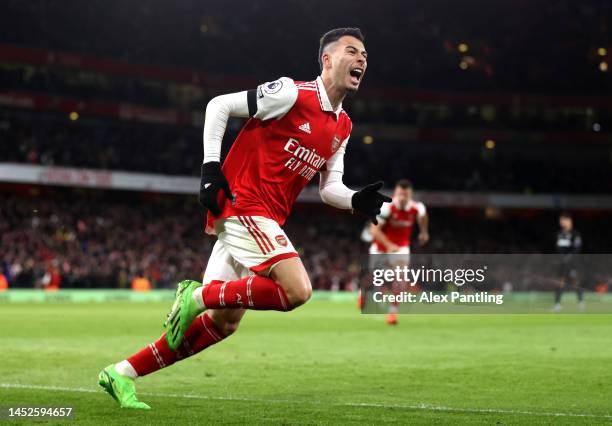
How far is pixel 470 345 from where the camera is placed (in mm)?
12625

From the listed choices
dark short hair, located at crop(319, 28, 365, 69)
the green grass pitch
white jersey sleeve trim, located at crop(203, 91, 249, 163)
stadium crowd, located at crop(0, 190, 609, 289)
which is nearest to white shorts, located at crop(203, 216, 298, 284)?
white jersey sleeve trim, located at crop(203, 91, 249, 163)

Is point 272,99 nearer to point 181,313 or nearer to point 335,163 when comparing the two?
point 335,163

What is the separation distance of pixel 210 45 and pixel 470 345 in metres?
39.7

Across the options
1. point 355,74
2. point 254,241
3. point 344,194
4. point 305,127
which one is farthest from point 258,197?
point 355,74

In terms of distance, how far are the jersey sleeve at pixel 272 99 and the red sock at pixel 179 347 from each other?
5.03 feet

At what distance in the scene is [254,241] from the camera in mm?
6051

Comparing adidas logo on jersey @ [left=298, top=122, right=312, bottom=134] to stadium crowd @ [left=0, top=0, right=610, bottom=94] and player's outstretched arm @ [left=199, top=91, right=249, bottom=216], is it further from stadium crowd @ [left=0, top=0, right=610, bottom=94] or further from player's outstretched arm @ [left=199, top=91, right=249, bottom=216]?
stadium crowd @ [left=0, top=0, right=610, bottom=94]

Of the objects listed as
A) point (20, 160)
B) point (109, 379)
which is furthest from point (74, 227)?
point (109, 379)

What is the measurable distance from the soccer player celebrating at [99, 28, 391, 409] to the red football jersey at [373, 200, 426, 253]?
34.1 ft

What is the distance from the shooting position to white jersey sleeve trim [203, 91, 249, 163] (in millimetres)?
5977

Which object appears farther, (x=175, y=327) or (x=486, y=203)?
(x=486, y=203)

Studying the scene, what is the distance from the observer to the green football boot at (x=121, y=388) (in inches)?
247

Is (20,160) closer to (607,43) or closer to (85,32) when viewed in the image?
(85,32)

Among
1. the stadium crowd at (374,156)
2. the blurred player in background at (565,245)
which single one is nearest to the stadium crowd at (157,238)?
the stadium crowd at (374,156)
